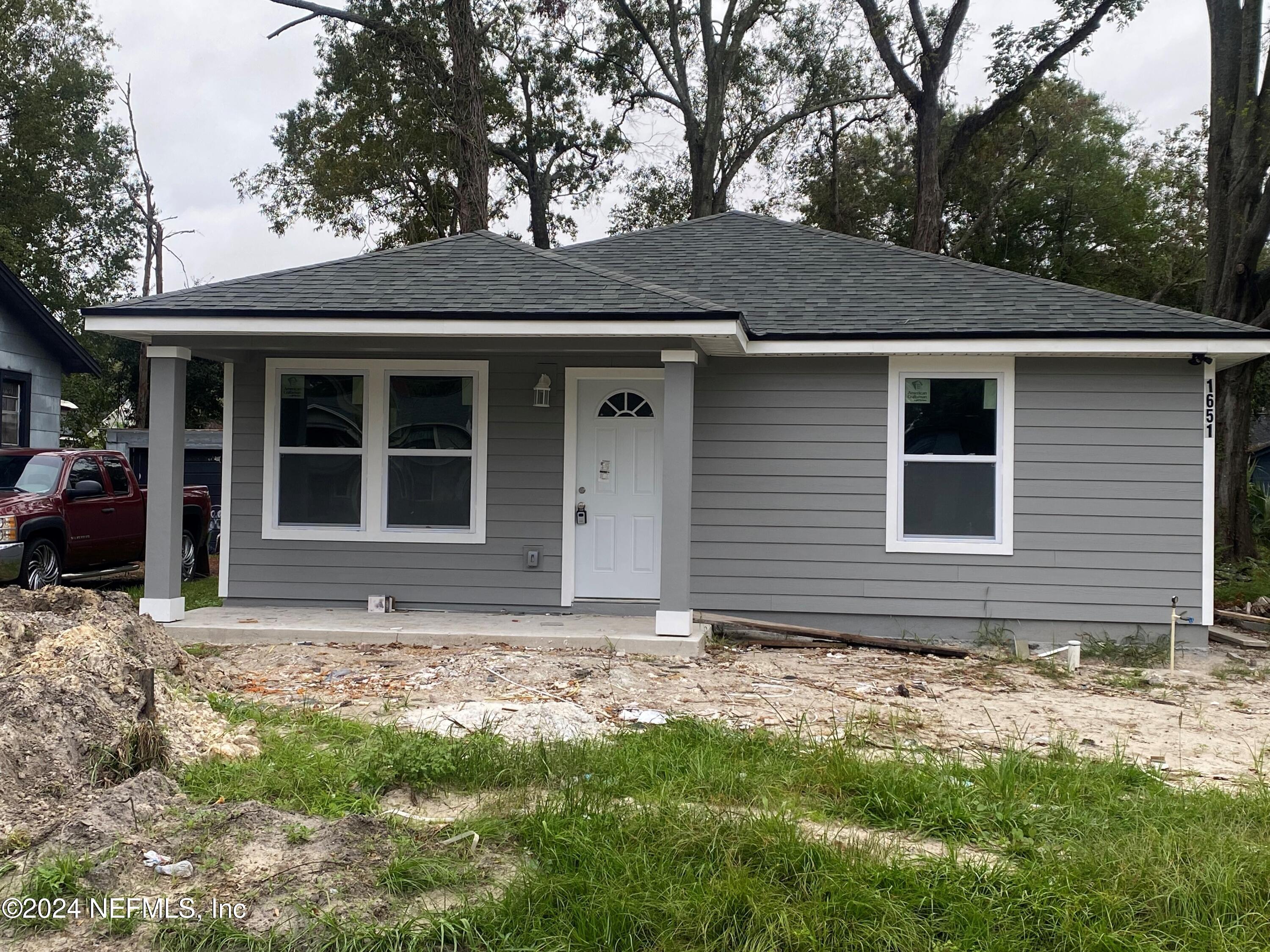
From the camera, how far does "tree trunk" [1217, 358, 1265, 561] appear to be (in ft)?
44.2

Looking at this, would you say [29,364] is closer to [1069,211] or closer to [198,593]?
[198,593]

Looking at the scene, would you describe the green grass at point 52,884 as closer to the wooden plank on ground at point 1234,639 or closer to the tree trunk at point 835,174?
the wooden plank on ground at point 1234,639

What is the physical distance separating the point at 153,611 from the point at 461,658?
2.98 meters

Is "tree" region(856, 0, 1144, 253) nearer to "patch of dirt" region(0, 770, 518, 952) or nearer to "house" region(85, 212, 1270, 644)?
"house" region(85, 212, 1270, 644)

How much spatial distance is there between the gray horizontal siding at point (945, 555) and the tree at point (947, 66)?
420 inches

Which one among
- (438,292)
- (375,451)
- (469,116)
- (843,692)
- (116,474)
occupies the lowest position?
(843,692)

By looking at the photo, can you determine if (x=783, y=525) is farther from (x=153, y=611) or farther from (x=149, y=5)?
(x=149, y=5)

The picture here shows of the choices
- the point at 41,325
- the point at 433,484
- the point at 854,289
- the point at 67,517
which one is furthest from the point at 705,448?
the point at 41,325

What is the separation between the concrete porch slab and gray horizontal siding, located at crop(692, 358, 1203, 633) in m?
1.17

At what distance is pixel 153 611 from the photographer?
318 inches

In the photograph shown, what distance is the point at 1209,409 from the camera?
330 inches

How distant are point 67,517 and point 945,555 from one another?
9.05 meters

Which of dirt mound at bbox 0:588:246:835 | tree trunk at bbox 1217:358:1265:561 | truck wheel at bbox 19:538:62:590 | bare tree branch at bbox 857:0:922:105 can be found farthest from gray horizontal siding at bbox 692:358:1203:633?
bare tree branch at bbox 857:0:922:105

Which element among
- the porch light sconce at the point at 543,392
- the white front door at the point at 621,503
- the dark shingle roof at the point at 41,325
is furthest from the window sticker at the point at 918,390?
the dark shingle roof at the point at 41,325
